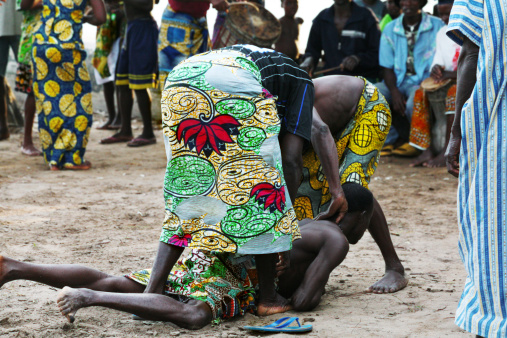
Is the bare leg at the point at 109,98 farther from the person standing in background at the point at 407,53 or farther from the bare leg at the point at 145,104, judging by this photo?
the person standing in background at the point at 407,53

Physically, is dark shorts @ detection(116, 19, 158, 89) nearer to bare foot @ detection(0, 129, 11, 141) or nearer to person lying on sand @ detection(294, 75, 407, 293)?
bare foot @ detection(0, 129, 11, 141)

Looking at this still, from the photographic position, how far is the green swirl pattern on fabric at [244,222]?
2.88 meters

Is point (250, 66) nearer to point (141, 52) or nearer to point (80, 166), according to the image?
point (80, 166)

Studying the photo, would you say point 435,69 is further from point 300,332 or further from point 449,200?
point 300,332

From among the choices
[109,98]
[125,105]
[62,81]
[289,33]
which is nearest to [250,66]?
[62,81]

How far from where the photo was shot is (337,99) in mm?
3865

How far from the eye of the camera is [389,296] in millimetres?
3498

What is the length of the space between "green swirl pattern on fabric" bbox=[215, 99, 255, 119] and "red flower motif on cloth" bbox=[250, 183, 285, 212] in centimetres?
31

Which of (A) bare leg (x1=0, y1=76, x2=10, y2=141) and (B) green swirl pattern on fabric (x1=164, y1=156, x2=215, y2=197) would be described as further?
(A) bare leg (x1=0, y1=76, x2=10, y2=141)

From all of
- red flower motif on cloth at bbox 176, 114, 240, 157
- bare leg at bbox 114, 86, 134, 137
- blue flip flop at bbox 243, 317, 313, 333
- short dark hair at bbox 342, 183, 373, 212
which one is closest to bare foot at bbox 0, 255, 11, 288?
red flower motif on cloth at bbox 176, 114, 240, 157

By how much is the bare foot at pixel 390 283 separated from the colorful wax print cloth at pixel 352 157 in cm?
51

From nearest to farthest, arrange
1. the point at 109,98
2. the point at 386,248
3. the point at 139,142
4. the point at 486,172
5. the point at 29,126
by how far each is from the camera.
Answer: the point at 486,172
the point at 386,248
the point at 29,126
the point at 139,142
the point at 109,98

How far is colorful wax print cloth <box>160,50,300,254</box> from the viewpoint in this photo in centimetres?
288

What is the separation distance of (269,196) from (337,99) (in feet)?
3.79
